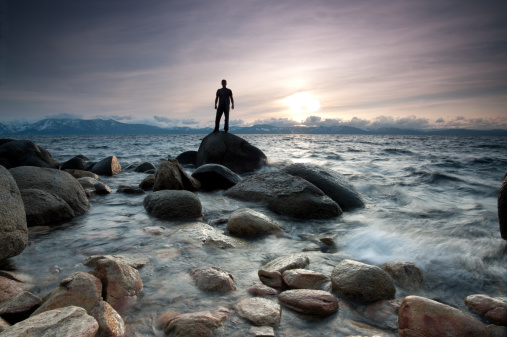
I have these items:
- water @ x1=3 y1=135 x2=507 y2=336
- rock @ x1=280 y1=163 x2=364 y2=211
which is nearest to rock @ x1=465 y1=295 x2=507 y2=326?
water @ x1=3 y1=135 x2=507 y2=336

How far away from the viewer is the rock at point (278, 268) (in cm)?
261

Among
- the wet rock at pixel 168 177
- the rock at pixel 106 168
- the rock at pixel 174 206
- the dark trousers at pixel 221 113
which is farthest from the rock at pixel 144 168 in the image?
the rock at pixel 174 206

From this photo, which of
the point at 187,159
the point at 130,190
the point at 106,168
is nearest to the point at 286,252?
the point at 130,190

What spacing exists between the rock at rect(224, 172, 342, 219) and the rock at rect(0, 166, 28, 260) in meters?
3.76

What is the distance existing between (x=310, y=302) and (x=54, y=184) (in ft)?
15.3

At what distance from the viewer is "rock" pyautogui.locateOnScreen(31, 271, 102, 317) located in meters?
1.82

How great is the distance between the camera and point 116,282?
2.24 meters

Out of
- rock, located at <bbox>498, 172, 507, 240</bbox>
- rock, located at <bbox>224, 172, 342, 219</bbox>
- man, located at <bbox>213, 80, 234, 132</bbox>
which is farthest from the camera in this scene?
man, located at <bbox>213, 80, 234, 132</bbox>

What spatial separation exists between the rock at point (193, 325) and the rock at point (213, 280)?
1.41 feet

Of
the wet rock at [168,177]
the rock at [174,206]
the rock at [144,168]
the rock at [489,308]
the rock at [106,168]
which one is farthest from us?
the rock at [144,168]

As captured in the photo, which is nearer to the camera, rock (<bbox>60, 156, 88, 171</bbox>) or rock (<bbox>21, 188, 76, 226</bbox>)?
rock (<bbox>21, 188, 76, 226</bbox>)

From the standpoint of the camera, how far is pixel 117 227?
4.25 meters

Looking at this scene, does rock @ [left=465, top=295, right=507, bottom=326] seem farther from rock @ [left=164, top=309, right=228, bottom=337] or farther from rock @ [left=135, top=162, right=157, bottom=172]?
rock @ [left=135, top=162, right=157, bottom=172]

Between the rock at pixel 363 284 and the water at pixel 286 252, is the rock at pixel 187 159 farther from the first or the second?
the rock at pixel 363 284
